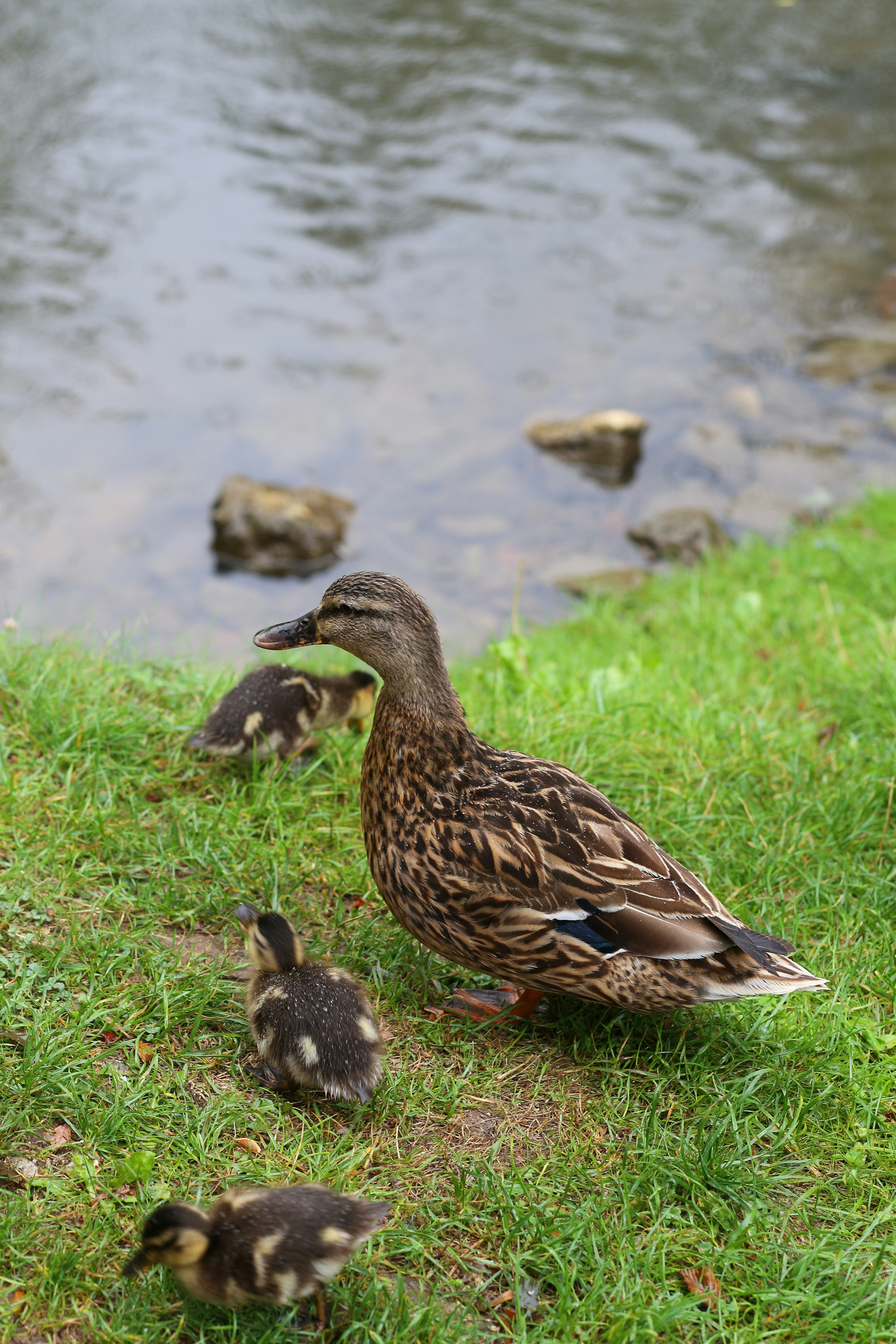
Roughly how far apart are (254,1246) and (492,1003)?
112cm

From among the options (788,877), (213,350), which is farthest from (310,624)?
(213,350)

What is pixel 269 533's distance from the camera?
21.6 ft

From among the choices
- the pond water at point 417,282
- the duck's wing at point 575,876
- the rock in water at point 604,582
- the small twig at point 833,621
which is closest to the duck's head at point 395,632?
the duck's wing at point 575,876

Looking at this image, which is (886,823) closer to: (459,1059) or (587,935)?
(587,935)

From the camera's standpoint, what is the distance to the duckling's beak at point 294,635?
→ 10.3 feet

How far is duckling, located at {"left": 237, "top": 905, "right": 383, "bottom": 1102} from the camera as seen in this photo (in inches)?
103

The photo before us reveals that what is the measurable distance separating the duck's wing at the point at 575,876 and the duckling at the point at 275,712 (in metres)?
0.91

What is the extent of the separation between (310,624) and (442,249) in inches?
272

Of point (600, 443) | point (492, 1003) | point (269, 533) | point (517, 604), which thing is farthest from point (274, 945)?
point (600, 443)

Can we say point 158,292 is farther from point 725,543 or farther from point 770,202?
point 770,202

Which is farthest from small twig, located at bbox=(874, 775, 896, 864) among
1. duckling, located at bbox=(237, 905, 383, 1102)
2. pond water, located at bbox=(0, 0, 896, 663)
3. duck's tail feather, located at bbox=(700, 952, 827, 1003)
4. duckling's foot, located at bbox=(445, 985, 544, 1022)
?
pond water, located at bbox=(0, 0, 896, 663)

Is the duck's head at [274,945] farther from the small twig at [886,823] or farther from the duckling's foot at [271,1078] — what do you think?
the small twig at [886,823]

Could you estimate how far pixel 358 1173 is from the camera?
2.52 m

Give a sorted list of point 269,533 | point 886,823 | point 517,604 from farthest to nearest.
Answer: point 269,533 < point 517,604 < point 886,823
